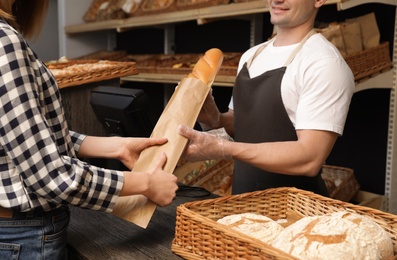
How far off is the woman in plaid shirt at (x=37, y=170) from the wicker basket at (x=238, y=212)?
0.40 feet

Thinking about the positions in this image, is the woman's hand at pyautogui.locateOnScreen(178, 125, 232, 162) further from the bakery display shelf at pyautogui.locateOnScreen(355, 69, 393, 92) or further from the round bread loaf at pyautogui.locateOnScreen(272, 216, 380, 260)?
the bakery display shelf at pyautogui.locateOnScreen(355, 69, 393, 92)

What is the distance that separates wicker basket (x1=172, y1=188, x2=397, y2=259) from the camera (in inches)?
33.4

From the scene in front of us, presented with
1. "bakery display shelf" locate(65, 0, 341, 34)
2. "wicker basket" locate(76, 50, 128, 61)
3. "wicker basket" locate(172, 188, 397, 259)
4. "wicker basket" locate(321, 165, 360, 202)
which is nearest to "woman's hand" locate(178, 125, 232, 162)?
"wicker basket" locate(172, 188, 397, 259)

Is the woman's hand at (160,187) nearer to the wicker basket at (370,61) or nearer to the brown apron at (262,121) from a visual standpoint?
the brown apron at (262,121)

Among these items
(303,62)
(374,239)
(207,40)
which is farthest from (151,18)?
(374,239)

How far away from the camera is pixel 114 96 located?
67.7 inches

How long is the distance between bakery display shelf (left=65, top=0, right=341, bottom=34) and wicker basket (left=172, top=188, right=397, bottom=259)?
1.38 m

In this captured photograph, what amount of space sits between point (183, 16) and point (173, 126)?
212 cm

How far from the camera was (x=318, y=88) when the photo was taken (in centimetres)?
145

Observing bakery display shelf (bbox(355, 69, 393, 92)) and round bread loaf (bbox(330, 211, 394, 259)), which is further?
bakery display shelf (bbox(355, 69, 393, 92))

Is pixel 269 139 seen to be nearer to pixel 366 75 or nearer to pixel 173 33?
pixel 366 75

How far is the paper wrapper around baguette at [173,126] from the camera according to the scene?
113 centimetres

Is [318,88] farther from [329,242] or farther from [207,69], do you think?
[329,242]

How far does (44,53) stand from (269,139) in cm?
368
